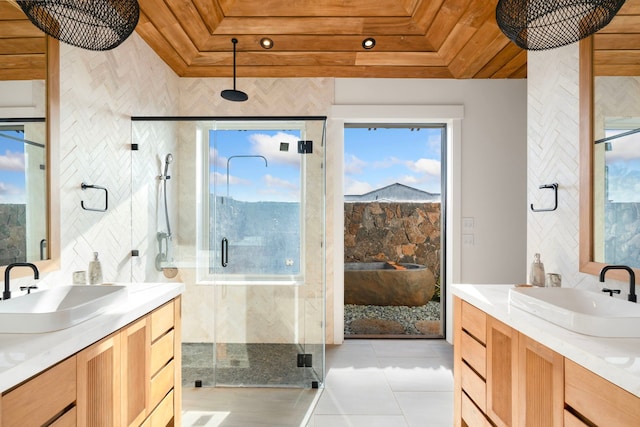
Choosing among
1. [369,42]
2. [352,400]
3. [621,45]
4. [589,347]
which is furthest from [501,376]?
[369,42]

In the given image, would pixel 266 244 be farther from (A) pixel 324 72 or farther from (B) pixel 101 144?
(A) pixel 324 72

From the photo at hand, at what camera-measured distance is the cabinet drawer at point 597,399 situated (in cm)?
93

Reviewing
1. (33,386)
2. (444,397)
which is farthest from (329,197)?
(33,386)

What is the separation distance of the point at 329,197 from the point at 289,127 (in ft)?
3.30

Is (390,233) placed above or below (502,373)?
above

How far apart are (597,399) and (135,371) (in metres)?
1.66

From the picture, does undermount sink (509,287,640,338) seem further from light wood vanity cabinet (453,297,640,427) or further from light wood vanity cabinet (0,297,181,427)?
light wood vanity cabinet (0,297,181,427)

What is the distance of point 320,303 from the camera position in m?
3.02

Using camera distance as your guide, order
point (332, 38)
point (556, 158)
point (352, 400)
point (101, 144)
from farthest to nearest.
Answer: point (332, 38)
point (352, 400)
point (101, 144)
point (556, 158)

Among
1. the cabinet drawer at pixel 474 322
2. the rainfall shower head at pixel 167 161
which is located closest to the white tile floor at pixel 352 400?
the cabinet drawer at pixel 474 322

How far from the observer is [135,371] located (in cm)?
163

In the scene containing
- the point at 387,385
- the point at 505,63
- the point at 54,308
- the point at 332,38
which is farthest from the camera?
the point at 505,63

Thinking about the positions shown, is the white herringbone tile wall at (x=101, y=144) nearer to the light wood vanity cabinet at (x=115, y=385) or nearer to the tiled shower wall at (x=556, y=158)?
the light wood vanity cabinet at (x=115, y=385)

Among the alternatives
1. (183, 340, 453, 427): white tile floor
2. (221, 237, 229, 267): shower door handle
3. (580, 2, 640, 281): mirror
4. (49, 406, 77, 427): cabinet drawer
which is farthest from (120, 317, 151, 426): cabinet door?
(580, 2, 640, 281): mirror
